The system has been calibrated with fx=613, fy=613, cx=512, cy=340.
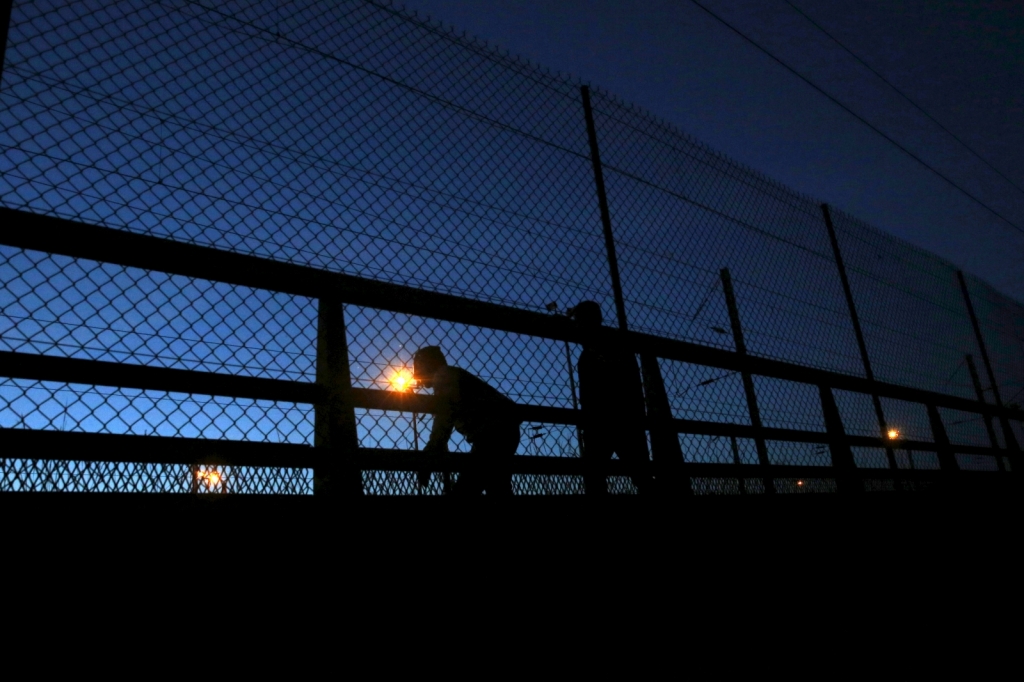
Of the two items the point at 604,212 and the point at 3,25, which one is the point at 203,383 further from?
the point at 604,212

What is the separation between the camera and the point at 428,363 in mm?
3223

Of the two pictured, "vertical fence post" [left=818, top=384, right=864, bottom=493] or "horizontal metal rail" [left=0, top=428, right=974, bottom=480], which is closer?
"horizontal metal rail" [left=0, top=428, right=974, bottom=480]

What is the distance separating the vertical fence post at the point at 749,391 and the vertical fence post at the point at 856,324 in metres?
1.16

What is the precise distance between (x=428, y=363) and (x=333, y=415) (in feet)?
3.92

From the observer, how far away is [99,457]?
5.27ft

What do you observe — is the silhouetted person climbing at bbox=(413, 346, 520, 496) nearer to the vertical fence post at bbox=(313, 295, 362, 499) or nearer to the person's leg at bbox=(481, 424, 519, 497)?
the person's leg at bbox=(481, 424, 519, 497)

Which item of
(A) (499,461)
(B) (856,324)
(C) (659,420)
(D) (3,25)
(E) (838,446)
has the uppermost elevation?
(B) (856,324)

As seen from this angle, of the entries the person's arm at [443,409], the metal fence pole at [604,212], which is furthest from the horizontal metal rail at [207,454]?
the metal fence pole at [604,212]

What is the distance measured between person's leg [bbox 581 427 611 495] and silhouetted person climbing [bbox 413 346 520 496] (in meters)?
0.34

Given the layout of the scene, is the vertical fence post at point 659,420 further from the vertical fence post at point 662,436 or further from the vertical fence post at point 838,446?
the vertical fence post at point 838,446

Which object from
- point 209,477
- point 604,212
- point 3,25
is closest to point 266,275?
point 209,477

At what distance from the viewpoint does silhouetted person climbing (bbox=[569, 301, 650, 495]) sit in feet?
9.09

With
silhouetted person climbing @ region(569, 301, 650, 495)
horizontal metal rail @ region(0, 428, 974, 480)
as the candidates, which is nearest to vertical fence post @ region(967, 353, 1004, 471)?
silhouetted person climbing @ region(569, 301, 650, 495)

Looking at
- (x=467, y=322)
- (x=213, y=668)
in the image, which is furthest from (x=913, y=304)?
(x=213, y=668)
